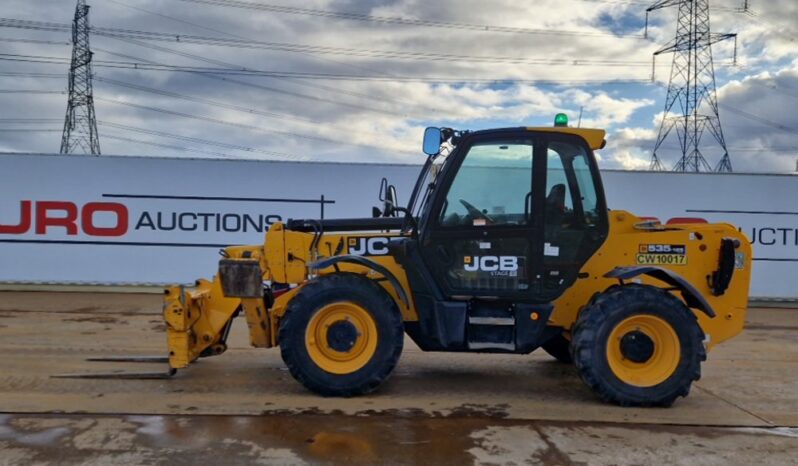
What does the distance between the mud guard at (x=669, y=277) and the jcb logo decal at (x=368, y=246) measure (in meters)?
1.99

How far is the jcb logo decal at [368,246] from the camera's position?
6332mm

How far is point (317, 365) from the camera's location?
19.0 feet

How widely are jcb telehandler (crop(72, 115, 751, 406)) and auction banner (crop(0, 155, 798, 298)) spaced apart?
730cm

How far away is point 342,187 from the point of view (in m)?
13.5

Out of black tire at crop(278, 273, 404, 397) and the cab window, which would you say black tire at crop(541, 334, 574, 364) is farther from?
black tire at crop(278, 273, 404, 397)

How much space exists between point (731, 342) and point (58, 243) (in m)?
11.8

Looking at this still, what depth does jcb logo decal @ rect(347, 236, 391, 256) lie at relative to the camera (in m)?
6.33

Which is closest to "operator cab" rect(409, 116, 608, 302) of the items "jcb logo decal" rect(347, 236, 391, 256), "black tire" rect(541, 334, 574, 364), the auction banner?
"jcb logo decal" rect(347, 236, 391, 256)

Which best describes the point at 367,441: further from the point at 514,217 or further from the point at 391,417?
the point at 514,217

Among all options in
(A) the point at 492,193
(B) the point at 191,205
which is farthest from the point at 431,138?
(B) the point at 191,205

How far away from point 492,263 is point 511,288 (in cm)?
27

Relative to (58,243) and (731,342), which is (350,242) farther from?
(58,243)

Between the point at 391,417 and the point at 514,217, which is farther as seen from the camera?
the point at 514,217

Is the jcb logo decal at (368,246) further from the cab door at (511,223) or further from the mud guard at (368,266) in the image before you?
the cab door at (511,223)
